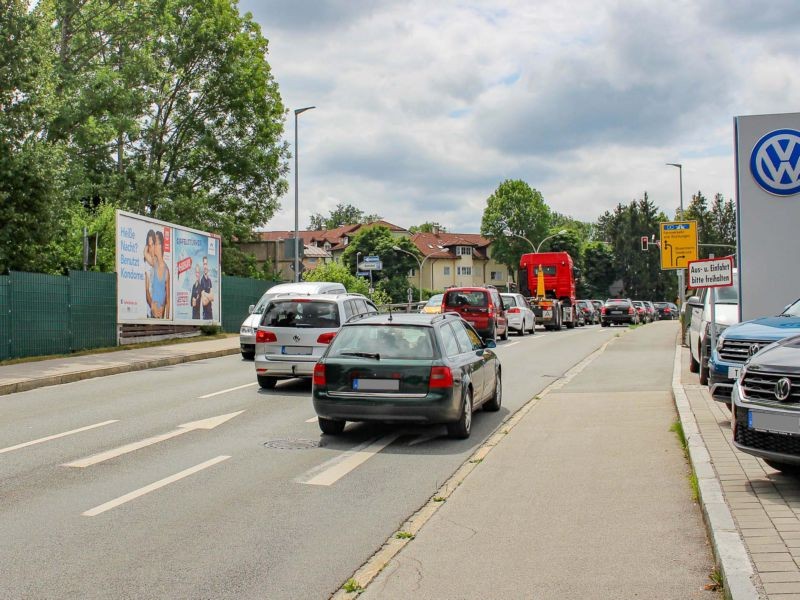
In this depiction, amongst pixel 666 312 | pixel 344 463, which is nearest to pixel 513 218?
pixel 666 312

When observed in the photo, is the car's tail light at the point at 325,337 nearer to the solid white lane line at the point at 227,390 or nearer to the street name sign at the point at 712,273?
the solid white lane line at the point at 227,390

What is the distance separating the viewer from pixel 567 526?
6195mm

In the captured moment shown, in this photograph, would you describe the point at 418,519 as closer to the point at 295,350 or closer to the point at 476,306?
the point at 295,350

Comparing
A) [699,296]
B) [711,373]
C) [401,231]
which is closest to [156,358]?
[699,296]

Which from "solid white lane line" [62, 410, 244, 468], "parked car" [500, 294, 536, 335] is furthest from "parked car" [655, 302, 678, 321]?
"solid white lane line" [62, 410, 244, 468]

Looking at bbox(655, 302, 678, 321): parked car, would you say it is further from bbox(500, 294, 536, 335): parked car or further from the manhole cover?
the manhole cover

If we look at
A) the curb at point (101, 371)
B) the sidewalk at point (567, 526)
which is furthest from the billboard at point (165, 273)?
the sidewalk at point (567, 526)

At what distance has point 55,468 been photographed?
842cm

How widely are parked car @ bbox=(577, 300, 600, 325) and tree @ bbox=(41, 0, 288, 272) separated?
1998cm

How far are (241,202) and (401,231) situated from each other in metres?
98.8

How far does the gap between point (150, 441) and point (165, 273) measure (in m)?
17.2

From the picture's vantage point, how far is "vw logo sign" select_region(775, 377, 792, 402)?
256 inches

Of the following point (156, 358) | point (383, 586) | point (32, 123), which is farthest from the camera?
point (32, 123)

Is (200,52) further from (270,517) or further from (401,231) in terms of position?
(401,231)
